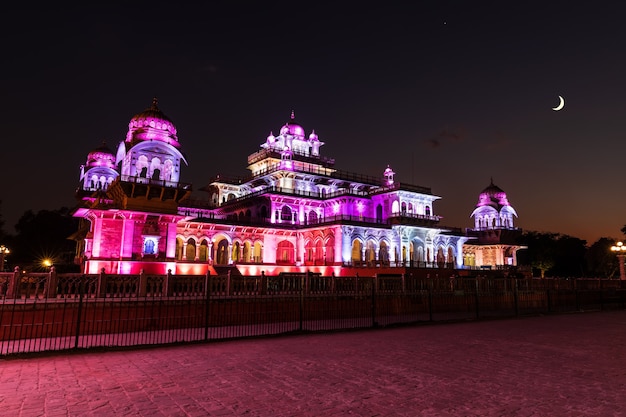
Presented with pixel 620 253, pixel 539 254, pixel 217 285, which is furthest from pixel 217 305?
pixel 539 254

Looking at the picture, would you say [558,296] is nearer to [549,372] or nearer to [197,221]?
[549,372]

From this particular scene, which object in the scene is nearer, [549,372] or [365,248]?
[549,372]

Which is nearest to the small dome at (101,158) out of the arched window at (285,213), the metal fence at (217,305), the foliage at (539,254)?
the arched window at (285,213)

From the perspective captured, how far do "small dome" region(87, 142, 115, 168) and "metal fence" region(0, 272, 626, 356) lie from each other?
22.6 meters

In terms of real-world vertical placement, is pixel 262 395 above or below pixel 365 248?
below

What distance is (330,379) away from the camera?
764 cm

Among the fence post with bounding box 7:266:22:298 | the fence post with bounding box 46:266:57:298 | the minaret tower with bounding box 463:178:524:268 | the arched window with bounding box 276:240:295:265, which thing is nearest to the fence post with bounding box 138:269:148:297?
the fence post with bounding box 46:266:57:298

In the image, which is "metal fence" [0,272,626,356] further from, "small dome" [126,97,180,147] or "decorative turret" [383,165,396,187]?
"decorative turret" [383,165,396,187]

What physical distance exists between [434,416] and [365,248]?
3526cm

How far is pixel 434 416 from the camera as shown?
568 cm

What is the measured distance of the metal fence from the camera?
1274cm

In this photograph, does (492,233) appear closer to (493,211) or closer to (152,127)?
(493,211)

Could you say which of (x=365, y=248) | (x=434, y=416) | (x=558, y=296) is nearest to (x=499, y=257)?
(x=365, y=248)

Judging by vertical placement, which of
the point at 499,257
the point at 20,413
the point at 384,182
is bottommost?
the point at 20,413
